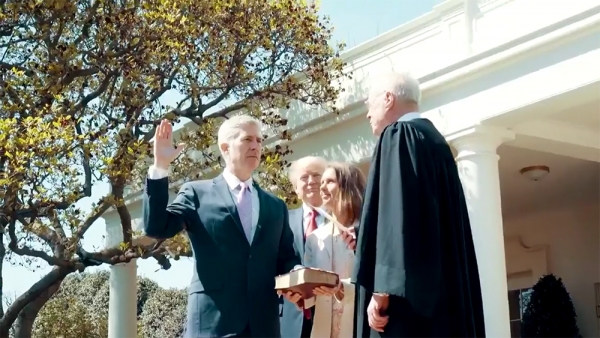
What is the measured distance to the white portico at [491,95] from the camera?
8.07 metres

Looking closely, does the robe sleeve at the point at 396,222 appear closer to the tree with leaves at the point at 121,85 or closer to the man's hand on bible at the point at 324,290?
the man's hand on bible at the point at 324,290

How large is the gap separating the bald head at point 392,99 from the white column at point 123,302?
31.1ft

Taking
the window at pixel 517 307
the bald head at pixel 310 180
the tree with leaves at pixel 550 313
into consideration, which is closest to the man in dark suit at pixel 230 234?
the bald head at pixel 310 180

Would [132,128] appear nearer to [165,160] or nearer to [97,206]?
[97,206]

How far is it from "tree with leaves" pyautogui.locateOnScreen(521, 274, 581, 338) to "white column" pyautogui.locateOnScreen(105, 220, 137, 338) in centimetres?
597

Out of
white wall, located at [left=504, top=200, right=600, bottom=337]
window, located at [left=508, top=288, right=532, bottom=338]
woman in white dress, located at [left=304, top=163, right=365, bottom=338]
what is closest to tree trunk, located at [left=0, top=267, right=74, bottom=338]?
woman in white dress, located at [left=304, top=163, right=365, bottom=338]

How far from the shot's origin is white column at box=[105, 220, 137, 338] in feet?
41.3

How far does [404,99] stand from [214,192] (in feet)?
3.32

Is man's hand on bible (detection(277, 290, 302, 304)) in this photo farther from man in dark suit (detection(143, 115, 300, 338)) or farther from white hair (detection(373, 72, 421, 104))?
white hair (detection(373, 72, 421, 104))

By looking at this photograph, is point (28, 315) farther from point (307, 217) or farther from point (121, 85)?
point (307, 217)

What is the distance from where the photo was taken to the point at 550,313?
12656 mm

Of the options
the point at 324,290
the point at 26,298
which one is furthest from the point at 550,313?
the point at 324,290

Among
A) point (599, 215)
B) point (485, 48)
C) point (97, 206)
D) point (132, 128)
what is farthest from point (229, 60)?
point (599, 215)

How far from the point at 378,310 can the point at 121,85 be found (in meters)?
6.26
